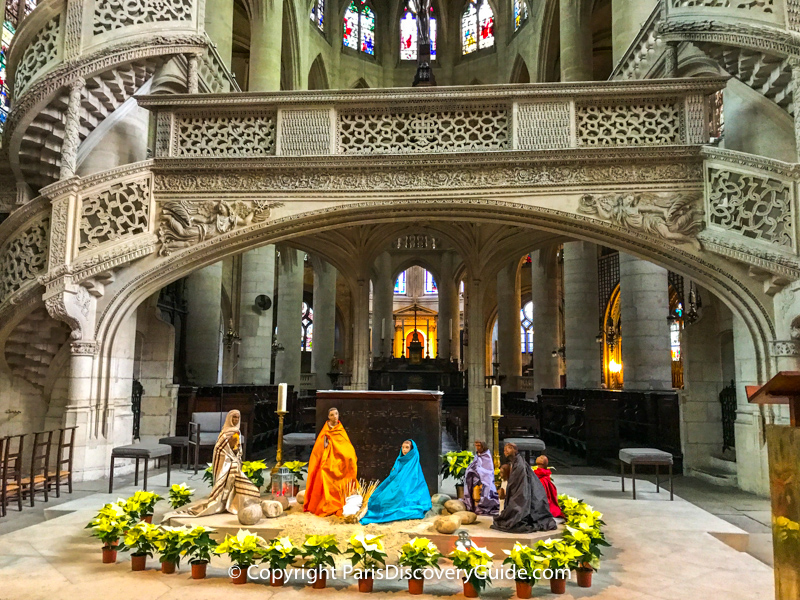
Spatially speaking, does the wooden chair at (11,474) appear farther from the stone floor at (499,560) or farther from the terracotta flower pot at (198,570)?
the terracotta flower pot at (198,570)

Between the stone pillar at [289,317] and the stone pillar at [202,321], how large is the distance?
12.8 feet

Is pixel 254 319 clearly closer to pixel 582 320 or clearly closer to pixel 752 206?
pixel 582 320

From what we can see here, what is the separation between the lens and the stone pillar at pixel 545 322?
1836 centimetres

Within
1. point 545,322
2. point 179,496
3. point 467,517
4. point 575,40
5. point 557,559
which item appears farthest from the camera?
point 545,322

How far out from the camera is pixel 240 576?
443 centimetres

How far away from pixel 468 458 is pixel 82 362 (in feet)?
18.3

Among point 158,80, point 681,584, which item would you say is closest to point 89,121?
point 158,80

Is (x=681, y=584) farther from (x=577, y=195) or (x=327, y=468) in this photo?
(x=577, y=195)

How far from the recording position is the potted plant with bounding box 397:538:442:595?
4215 millimetres

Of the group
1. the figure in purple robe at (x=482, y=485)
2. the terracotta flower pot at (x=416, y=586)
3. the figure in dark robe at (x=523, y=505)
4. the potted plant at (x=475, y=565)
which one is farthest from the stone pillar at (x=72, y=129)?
the potted plant at (x=475, y=565)

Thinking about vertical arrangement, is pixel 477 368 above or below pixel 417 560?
above

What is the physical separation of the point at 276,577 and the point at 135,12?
8.49 m

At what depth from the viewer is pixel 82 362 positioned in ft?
27.6

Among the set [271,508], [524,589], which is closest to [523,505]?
[524,589]
